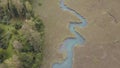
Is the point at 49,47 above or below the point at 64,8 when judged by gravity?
below

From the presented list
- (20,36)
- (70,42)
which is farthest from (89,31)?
(20,36)

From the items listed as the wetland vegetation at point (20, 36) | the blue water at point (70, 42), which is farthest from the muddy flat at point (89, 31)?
the wetland vegetation at point (20, 36)

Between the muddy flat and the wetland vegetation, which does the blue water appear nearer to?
the muddy flat

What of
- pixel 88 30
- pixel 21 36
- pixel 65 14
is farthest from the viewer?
pixel 65 14

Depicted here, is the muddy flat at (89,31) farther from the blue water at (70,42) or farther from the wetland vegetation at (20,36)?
the wetland vegetation at (20,36)

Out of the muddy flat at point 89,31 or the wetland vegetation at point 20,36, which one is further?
the muddy flat at point 89,31

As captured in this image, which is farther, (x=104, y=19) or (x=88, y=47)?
(x=104, y=19)

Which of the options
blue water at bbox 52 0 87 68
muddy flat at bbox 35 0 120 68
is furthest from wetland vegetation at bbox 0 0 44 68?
blue water at bbox 52 0 87 68

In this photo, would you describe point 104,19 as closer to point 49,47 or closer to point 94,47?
point 94,47

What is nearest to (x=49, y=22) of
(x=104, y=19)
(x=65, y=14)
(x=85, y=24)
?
(x=65, y=14)
